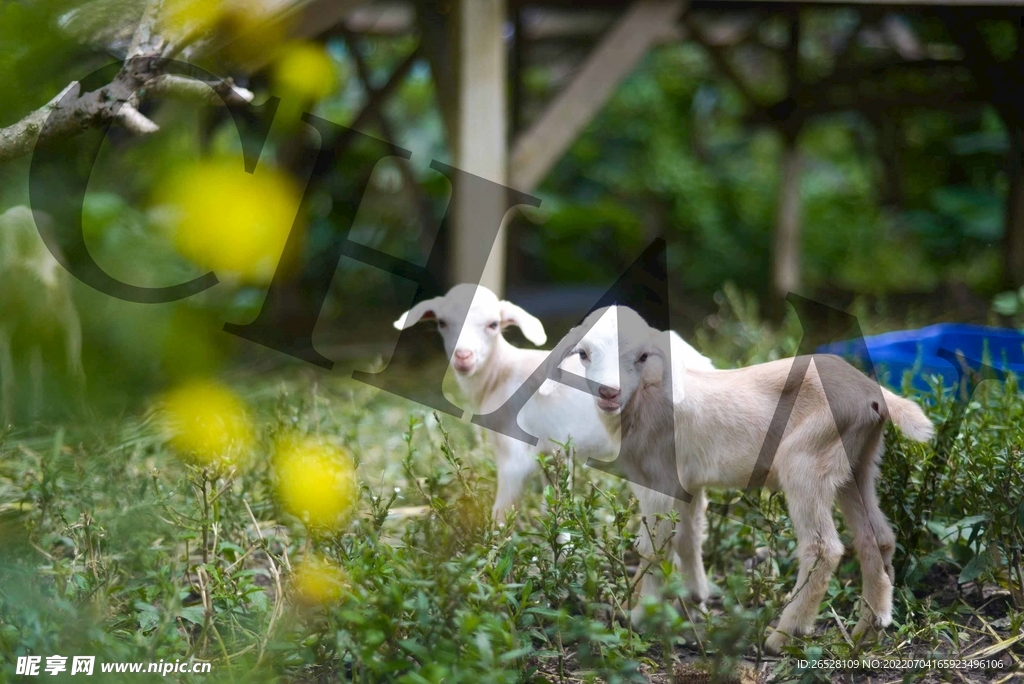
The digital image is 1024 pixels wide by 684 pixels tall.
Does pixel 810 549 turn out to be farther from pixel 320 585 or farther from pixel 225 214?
pixel 225 214

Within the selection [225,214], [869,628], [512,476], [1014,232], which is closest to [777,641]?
[869,628]

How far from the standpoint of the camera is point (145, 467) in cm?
354

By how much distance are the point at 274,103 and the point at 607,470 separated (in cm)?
183

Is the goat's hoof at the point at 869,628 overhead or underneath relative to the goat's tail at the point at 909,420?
underneath

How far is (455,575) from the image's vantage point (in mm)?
2016

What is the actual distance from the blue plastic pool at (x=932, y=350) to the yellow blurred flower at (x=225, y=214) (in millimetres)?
2759

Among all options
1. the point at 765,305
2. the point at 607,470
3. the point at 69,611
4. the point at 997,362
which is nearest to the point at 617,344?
the point at 607,470

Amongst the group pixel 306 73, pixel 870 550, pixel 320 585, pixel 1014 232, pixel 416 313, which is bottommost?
pixel 320 585

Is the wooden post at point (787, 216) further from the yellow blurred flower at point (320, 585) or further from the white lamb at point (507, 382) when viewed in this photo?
the yellow blurred flower at point (320, 585)

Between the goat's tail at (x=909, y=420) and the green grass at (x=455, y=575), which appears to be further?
the goat's tail at (x=909, y=420)

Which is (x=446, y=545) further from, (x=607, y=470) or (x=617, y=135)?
(x=617, y=135)

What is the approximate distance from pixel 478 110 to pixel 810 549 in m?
3.27

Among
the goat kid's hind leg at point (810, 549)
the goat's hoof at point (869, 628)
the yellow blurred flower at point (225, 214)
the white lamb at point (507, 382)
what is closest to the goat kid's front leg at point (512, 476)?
the white lamb at point (507, 382)

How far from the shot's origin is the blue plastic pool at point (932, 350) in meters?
3.48
